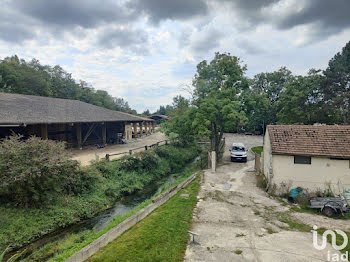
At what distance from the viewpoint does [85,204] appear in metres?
9.95

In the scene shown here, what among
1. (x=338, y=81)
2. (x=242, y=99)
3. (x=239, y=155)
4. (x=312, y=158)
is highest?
(x=338, y=81)

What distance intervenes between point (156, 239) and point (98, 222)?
4.38 m

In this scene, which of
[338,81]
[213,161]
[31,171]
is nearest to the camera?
[31,171]

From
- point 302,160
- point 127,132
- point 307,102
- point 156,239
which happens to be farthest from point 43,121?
point 307,102

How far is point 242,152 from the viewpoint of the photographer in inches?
675

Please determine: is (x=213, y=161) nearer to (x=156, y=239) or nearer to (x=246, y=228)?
(x=246, y=228)

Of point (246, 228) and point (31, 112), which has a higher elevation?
point (31, 112)

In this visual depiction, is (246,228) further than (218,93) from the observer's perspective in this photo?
No

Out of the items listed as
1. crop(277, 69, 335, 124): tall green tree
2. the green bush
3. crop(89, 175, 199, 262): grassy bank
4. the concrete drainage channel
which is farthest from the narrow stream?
crop(277, 69, 335, 124): tall green tree

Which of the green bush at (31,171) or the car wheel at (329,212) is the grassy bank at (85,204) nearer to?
the green bush at (31,171)

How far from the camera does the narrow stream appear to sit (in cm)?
718

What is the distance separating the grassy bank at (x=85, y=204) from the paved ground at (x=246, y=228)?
14.0ft

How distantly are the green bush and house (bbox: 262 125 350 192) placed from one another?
34.7ft

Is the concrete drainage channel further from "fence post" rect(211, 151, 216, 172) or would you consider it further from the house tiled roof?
the house tiled roof
